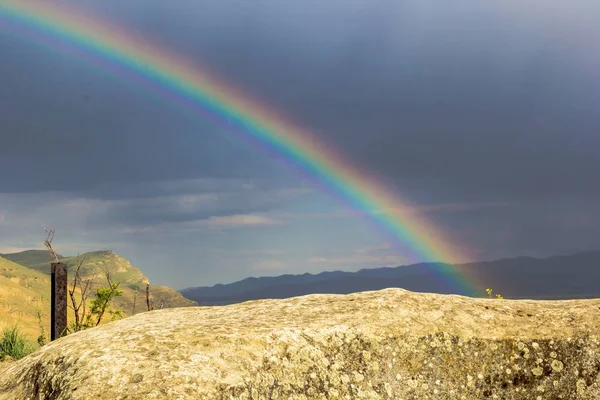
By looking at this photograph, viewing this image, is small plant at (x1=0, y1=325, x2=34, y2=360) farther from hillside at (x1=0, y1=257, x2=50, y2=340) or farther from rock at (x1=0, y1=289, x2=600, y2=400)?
hillside at (x1=0, y1=257, x2=50, y2=340)

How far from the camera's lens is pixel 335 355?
18.9ft

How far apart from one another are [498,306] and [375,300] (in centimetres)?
140

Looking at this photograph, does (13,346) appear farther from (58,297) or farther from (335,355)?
(335,355)

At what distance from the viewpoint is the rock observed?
5094 millimetres

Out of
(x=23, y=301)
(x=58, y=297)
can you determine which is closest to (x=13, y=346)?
(x=58, y=297)

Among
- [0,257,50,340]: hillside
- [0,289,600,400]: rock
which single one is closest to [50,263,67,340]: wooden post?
[0,289,600,400]: rock

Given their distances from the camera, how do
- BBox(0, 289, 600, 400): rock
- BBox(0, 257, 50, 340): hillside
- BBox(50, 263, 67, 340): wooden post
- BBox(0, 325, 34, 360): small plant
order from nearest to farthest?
1. BBox(0, 289, 600, 400): rock
2. BBox(50, 263, 67, 340): wooden post
3. BBox(0, 325, 34, 360): small plant
4. BBox(0, 257, 50, 340): hillside

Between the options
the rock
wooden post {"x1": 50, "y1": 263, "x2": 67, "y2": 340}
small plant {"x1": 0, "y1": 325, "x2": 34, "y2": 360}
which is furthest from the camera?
small plant {"x1": 0, "y1": 325, "x2": 34, "y2": 360}

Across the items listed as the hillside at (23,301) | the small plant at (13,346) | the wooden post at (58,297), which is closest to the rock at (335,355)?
the wooden post at (58,297)

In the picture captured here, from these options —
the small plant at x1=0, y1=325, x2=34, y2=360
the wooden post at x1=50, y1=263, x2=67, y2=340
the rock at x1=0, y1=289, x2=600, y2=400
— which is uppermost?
the wooden post at x1=50, y1=263, x2=67, y2=340

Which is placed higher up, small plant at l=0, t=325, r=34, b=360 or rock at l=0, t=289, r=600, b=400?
rock at l=0, t=289, r=600, b=400

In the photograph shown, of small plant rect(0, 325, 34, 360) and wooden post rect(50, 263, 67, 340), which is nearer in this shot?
wooden post rect(50, 263, 67, 340)

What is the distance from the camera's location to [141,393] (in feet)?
15.8

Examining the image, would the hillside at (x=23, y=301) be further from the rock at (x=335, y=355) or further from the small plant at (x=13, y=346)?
the rock at (x=335, y=355)
